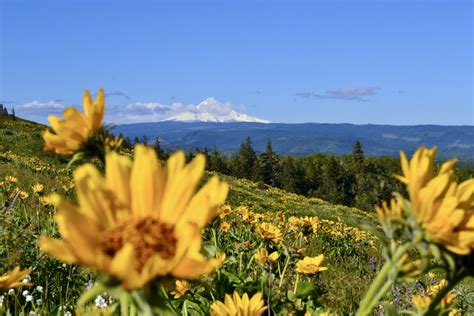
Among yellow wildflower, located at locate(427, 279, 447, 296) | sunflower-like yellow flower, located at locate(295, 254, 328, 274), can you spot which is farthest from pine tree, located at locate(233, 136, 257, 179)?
sunflower-like yellow flower, located at locate(295, 254, 328, 274)

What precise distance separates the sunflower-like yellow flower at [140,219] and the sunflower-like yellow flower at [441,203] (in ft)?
1.54

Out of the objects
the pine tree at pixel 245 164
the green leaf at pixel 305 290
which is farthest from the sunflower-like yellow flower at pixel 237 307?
the pine tree at pixel 245 164

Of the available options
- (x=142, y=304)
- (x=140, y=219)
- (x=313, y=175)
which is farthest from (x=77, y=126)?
(x=313, y=175)

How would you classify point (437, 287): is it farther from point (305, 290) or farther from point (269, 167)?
point (269, 167)

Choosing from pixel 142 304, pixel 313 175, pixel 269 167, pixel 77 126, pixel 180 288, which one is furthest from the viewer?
pixel 313 175

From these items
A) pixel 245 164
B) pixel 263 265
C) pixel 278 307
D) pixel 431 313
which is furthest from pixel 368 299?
pixel 245 164

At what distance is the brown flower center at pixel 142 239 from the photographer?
944 mm

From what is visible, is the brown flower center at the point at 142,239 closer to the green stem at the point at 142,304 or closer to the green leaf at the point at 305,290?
the green stem at the point at 142,304

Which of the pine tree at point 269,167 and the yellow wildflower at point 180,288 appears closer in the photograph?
the yellow wildflower at point 180,288

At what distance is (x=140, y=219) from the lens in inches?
40.0

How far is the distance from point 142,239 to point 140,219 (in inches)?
2.5

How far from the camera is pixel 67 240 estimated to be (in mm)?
854

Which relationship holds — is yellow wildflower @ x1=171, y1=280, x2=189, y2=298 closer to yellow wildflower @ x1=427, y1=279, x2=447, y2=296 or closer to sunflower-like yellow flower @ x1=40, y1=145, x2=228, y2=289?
yellow wildflower @ x1=427, y1=279, x2=447, y2=296

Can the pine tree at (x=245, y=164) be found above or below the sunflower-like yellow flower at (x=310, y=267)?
below
